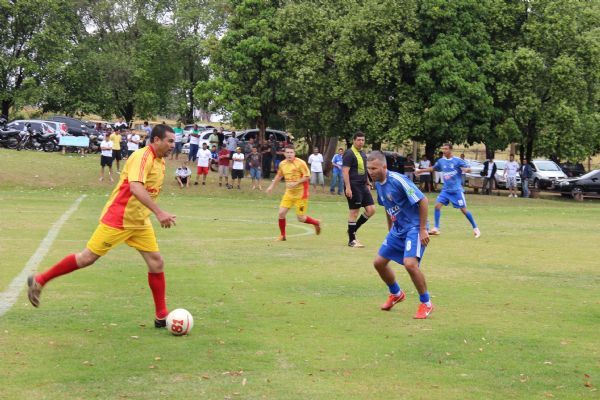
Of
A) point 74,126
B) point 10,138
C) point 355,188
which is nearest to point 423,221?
point 355,188

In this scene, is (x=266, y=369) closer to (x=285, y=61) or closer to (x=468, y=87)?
(x=468, y=87)

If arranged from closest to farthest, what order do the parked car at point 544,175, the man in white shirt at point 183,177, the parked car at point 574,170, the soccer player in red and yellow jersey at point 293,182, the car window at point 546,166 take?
the soccer player in red and yellow jersey at point 293,182
the man in white shirt at point 183,177
the parked car at point 544,175
the car window at point 546,166
the parked car at point 574,170

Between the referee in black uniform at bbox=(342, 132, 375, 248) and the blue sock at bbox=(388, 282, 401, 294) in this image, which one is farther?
the referee in black uniform at bbox=(342, 132, 375, 248)

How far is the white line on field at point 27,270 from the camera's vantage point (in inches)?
405

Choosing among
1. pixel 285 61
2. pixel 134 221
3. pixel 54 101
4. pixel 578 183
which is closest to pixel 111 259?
pixel 134 221

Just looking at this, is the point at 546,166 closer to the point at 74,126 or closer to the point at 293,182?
the point at 74,126

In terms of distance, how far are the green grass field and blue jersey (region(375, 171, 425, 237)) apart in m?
1.12

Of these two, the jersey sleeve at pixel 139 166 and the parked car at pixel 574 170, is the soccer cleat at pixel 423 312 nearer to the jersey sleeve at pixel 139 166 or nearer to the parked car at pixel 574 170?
the jersey sleeve at pixel 139 166

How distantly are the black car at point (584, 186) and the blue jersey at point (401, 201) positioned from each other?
122ft

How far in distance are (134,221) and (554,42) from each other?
37691 millimetres

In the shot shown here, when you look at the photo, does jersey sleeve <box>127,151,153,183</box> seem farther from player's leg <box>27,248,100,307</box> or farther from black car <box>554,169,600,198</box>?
black car <box>554,169,600,198</box>

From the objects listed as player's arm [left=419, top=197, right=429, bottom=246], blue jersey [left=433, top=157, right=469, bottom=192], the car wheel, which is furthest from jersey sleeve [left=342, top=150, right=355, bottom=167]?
the car wheel

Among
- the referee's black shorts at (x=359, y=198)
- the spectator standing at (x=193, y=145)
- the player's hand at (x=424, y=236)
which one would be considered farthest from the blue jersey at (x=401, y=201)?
the spectator standing at (x=193, y=145)

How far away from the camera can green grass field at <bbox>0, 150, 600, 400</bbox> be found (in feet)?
23.1
